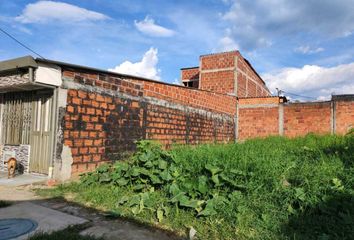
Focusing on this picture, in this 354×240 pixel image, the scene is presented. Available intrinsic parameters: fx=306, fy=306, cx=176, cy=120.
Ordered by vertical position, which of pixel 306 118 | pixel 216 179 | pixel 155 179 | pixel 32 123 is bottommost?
pixel 155 179

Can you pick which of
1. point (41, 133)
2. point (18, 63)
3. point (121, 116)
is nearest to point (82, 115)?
point (41, 133)

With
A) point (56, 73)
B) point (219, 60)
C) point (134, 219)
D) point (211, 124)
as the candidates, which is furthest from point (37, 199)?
point (219, 60)

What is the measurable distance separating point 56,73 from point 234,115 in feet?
32.5

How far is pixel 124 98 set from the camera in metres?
8.01

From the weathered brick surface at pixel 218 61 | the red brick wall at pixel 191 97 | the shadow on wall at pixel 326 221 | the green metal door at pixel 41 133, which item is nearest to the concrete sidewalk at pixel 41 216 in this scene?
the green metal door at pixel 41 133

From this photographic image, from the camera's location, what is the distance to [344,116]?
41.3ft

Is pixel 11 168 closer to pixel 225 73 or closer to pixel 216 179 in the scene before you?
pixel 216 179

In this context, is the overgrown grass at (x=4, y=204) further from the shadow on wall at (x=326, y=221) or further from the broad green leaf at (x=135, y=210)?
the shadow on wall at (x=326, y=221)

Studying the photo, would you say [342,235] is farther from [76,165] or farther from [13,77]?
[13,77]

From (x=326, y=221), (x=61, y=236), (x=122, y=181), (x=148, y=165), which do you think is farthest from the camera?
(x=122, y=181)

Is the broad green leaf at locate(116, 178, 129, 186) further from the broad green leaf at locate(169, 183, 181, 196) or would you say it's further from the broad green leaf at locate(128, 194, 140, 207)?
the broad green leaf at locate(169, 183, 181, 196)

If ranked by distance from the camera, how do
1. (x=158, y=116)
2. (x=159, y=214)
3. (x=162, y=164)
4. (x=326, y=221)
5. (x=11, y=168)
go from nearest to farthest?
1. (x=326, y=221)
2. (x=159, y=214)
3. (x=162, y=164)
4. (x=11, y=168)
5. (x=158, y=116)

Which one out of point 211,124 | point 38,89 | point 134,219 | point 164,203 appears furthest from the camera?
point 211,124

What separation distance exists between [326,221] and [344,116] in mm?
10563
